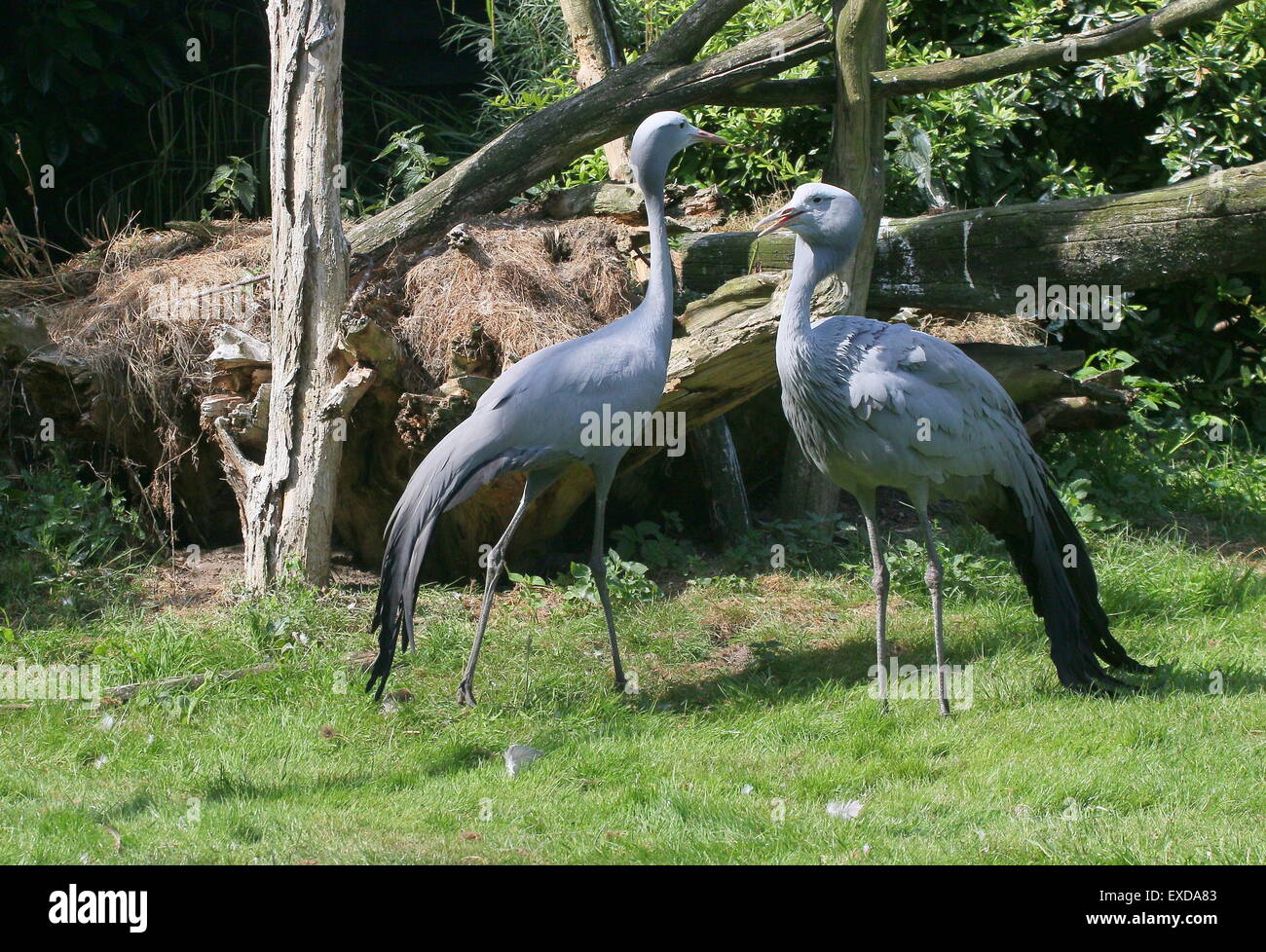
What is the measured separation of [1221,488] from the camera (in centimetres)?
768

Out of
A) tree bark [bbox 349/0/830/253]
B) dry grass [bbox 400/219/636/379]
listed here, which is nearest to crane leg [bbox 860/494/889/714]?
dry grass [bbox 400/219/636/379]

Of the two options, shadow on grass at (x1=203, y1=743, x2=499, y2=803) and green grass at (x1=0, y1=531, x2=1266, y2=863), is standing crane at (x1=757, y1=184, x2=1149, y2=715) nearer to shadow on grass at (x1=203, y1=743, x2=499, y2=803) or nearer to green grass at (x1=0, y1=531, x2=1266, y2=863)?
green grass at (x1=0, y1=531, x2=1266, y2=863)

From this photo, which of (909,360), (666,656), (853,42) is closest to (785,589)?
(666,656)

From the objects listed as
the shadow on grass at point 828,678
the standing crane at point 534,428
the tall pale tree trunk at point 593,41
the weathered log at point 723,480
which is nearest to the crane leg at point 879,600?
the shadow on grass at point 828,678

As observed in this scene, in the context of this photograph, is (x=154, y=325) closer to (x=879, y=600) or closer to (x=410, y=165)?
(x=410, y=165)

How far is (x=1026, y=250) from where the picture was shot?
7094mm

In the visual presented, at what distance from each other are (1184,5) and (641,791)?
4.73 m

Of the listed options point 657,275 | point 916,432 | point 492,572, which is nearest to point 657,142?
point 657,275

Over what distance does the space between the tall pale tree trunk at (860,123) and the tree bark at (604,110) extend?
0.71ft

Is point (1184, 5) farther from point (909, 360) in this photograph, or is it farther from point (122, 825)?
point (122, 825)

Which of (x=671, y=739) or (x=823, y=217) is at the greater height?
(x=823, y=217)

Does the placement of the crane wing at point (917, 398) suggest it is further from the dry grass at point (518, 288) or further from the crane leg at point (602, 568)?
the dry grass at point (518, 288)

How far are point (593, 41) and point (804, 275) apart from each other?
3.69 m

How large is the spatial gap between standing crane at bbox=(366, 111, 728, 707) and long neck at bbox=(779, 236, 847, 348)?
0.54 m
